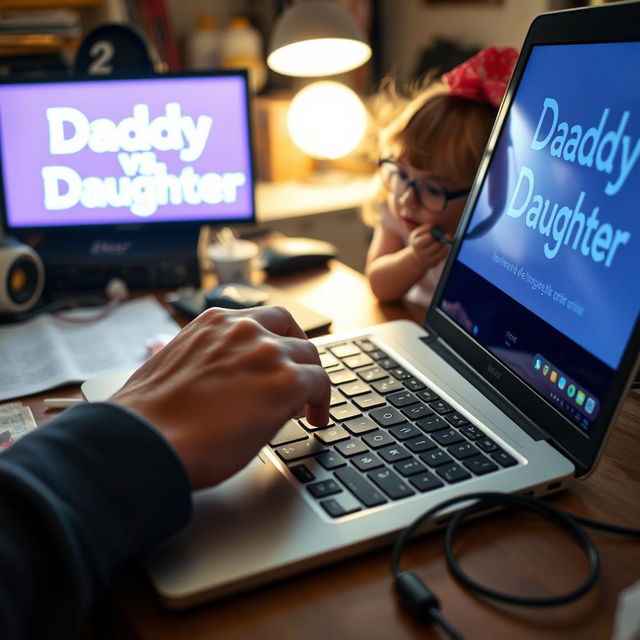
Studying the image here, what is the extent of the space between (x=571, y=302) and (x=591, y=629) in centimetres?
26

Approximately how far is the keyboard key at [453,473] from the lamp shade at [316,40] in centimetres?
83

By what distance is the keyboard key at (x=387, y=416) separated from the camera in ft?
1.95

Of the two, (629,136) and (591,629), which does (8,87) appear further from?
(591,629)

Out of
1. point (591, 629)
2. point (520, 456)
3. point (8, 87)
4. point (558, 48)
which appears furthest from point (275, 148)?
point (591, 629)

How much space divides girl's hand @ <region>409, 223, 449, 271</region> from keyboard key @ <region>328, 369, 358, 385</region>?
333 millimetres

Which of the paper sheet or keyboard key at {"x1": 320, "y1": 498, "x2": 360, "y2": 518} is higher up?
keyboard key at {"x1": 320, "y1": 498, "x2": 360, "y2": 518}

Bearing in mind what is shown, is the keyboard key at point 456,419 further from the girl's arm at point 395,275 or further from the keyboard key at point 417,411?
the girl's arm at point 395,275

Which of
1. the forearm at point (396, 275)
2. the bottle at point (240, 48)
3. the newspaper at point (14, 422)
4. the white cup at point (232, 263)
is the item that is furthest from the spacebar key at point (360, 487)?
the bottle at point (240, 48)

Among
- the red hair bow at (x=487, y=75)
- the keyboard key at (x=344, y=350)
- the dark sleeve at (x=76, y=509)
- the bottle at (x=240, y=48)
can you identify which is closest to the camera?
the dark sleeve at (x=76, y=509)

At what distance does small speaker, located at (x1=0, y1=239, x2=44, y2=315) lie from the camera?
97 centimetres

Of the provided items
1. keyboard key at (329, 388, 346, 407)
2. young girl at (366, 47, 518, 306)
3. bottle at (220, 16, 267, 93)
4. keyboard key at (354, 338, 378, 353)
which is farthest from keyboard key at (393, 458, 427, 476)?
bottle at (220, 16, 267, 93)

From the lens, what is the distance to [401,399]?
2.08 ft

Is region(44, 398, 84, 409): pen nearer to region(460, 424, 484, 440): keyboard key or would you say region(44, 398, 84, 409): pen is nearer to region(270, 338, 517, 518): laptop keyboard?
region(270, 338, 517, 518): laptop keyboard

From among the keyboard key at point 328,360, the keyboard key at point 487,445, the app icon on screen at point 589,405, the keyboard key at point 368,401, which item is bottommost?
the keyboard key at point 328,360
